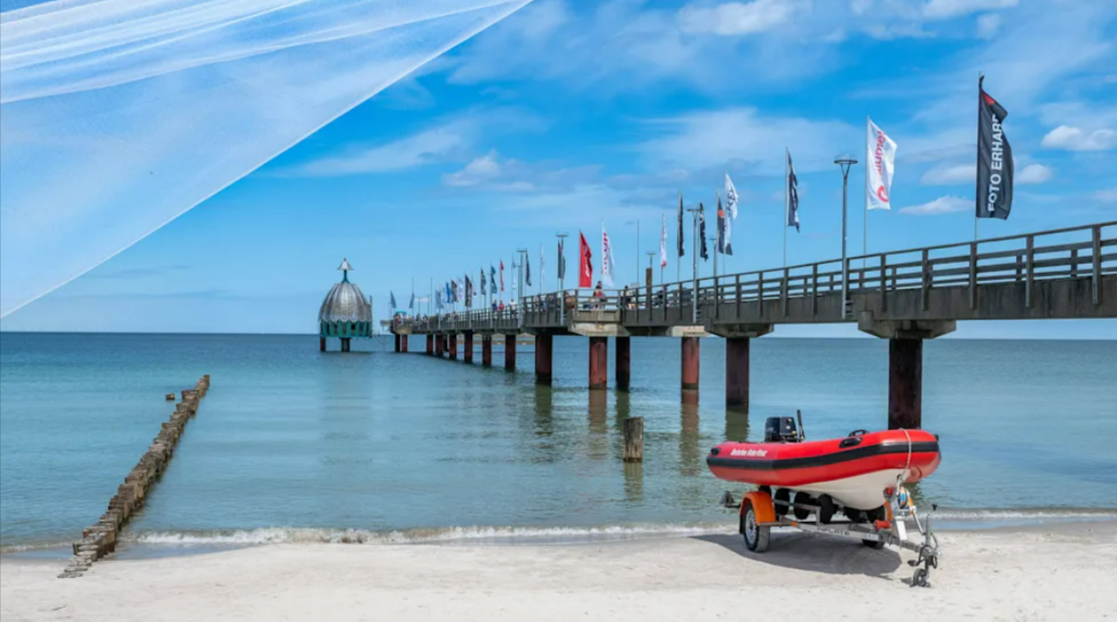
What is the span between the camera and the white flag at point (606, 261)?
51.7 meters

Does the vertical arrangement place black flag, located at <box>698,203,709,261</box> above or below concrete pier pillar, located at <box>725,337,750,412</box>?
above

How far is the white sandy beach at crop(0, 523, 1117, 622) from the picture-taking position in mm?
11914

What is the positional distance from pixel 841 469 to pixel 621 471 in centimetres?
1344

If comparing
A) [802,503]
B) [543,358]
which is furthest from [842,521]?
[543,358]

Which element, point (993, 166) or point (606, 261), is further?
point (606, 261)

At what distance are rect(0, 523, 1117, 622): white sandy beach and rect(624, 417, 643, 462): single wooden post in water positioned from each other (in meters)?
9.96

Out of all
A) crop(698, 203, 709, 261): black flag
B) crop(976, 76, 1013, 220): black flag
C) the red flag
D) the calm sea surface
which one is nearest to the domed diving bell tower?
the calm sea surface

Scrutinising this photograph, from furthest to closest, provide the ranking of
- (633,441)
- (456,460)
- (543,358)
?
(543,358)
(456,460)
(633,441)

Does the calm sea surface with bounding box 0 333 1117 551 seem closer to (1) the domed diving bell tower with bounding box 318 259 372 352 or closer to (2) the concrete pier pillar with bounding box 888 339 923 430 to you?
(2) the concrete pier pillar with bounding box 888 339 923 430

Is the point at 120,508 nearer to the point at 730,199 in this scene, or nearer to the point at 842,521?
the point at 842,521

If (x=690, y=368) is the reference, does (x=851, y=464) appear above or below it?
above

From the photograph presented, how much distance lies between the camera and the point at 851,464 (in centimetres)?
1242

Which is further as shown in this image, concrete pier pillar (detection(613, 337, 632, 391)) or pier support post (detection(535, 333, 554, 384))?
pier support post (detection(535, 333, 554, 384))

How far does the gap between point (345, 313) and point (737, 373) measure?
120 metres
